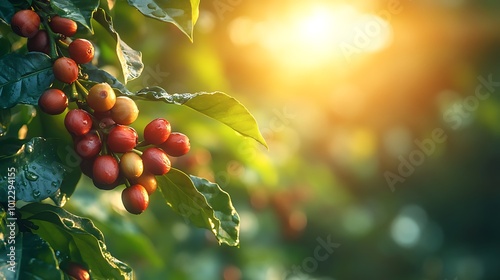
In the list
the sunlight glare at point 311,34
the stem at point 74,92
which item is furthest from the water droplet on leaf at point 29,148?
the sunlight glare at point 311,34

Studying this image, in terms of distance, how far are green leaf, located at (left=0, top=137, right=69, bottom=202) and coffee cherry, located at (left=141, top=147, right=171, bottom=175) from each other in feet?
0.45


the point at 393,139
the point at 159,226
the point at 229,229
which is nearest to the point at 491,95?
the point at 393,139

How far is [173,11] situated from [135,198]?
0.34 metres

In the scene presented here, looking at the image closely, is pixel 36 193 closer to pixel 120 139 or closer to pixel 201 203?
pixel 120 139

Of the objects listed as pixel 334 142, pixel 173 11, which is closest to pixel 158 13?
pixel 173 11

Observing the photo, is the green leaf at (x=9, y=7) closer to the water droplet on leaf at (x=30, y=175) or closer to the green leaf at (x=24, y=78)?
the green leaf at (x=24, y=78)

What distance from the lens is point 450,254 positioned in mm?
6133

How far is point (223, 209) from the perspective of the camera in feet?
4.25

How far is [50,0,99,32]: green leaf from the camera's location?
113 centimetres

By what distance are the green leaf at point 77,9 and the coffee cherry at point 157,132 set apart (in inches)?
7.4

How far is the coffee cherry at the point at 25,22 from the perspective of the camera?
3.81ft

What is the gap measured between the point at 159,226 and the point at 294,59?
139cm

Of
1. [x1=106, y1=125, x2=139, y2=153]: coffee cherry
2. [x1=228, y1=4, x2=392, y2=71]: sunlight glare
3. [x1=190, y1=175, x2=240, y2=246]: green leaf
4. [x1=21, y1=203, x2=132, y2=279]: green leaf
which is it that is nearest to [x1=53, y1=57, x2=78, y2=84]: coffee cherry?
[x1=106, y1=125, x2=139, y2=153]: coffee cherry

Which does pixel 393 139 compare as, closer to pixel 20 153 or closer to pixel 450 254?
pixel 450 254
